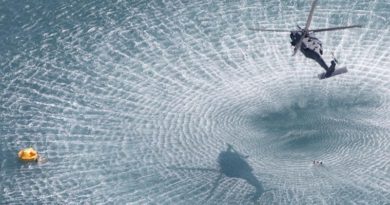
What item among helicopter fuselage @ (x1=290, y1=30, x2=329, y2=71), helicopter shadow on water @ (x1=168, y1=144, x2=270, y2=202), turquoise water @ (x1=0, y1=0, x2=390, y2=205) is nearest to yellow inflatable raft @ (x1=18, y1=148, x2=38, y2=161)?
turquoise water @ (x1=0, y1=0, x2=390, y2=205)

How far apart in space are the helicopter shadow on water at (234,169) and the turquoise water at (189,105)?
109mm

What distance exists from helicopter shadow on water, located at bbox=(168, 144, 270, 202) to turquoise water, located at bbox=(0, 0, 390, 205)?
0.36 ft

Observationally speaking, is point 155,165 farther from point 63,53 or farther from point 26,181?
point 63,53

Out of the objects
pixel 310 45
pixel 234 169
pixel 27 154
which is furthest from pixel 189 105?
pixel 27 154

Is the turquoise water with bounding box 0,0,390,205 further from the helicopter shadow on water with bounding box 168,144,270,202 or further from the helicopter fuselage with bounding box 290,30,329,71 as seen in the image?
the helicopter fuselage with bounding box 290,30,329,71

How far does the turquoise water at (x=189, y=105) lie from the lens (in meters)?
45.1

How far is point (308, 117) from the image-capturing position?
51.1m

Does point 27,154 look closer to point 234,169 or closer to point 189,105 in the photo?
point 189,105

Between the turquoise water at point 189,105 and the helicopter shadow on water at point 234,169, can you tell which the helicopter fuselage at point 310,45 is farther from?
the helicopter shadow on water at point 234,169

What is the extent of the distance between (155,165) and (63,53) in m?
15.6

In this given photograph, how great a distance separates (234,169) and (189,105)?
750 centimetres

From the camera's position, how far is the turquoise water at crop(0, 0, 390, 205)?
45094 mm

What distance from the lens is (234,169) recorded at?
153ft

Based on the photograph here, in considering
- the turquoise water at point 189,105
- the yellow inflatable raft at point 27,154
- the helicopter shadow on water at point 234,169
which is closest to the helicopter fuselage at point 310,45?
the turquoise water at point 189,105
